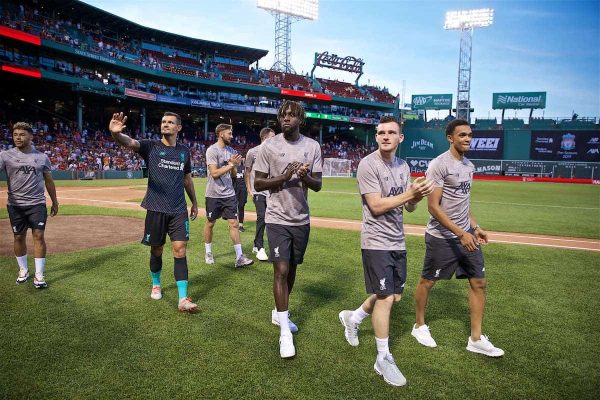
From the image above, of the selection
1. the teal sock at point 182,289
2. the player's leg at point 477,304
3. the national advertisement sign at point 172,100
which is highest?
the national advertisement sign at point 172,100

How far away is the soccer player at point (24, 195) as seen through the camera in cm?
572

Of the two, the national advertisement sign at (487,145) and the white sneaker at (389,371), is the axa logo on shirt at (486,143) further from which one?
the white sneaker at (389,371)

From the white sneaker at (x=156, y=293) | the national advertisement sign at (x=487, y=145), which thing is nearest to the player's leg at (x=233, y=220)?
the white sneaker at (x=156, y=293)

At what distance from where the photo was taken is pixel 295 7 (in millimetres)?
55219

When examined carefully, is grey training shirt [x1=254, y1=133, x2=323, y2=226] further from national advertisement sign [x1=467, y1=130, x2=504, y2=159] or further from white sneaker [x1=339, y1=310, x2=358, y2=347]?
national advertisement sign [x1=467, y1=130, x2=504, y2=159]

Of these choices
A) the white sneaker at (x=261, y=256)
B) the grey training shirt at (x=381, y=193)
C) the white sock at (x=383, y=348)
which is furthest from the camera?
the white sneaker at (x=261, y=256)

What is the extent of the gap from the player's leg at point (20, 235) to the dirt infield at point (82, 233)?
1960mm

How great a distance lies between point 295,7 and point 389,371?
59415 millimetres

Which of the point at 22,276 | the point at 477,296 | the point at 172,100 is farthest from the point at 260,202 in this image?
the point at 172,100

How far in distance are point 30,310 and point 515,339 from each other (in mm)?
5689

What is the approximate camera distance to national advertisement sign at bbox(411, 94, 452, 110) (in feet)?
209

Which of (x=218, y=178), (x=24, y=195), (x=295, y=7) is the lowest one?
(x=24, y=195)

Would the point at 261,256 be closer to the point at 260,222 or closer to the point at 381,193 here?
the point at 260,222

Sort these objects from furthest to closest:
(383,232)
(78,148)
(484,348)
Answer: (78,148) → (484,348) → (383,232)
